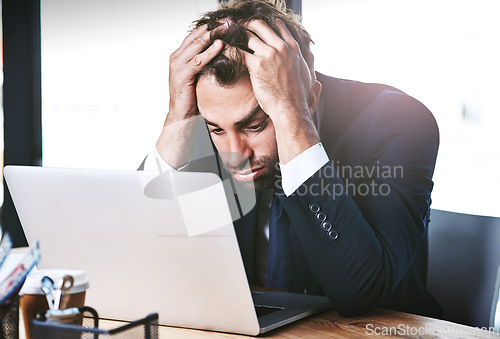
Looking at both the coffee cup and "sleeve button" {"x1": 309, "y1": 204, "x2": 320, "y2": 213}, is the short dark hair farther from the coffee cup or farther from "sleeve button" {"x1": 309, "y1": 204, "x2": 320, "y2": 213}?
the coffee cup

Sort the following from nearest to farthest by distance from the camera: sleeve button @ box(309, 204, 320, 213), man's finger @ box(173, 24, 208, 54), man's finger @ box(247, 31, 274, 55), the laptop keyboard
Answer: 1. the laptop keyboard
2. sleeve button @ box(309, 204, 320, 213)
3. man's finger @ box(247, 31, 274, 55)
4. man's finger @ box(173, 24, 208, 54)

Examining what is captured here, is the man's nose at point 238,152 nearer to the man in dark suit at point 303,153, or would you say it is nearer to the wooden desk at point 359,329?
the man in dark suit at point 303,153


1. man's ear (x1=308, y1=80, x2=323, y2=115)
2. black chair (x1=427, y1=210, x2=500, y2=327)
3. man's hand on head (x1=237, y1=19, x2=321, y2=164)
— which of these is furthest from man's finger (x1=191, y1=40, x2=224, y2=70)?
black chair (x1=427, y1=210, x2=500, y2=327)

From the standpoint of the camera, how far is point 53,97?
294 cm

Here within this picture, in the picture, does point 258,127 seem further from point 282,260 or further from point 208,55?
point 282,260

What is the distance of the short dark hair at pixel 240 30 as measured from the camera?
5.74 ft

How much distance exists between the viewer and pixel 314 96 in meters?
1.76

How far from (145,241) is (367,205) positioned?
2.65ft

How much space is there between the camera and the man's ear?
175cm

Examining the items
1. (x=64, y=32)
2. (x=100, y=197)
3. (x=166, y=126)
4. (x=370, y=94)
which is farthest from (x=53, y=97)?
(x=100, y=197)

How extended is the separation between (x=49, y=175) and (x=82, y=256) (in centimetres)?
18

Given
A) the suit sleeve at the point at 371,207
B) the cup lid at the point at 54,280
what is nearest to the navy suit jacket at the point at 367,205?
the suit sleeve at the point at 371,207

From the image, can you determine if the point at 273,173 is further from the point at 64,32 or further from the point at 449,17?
the point at 64,32

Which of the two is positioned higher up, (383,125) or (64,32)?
(64,32)
